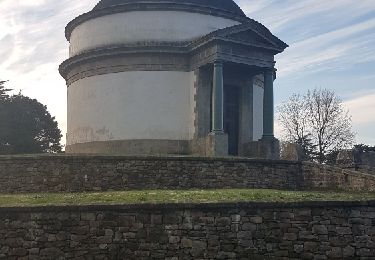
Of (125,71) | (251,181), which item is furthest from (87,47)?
(251,181)

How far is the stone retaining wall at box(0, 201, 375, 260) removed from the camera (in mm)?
10234

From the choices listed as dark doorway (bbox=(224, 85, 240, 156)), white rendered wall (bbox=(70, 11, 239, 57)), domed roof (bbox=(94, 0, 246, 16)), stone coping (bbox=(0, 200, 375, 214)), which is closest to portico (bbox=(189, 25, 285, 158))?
dark doorway (bbox=(224, 85, 240, 156))

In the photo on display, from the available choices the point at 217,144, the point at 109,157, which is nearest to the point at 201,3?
the point at 217,144

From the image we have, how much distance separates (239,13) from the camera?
24.2 meters

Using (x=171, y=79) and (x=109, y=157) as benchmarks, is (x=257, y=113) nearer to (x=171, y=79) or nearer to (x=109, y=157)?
(x=171, y=79)

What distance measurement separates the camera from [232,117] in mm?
23250

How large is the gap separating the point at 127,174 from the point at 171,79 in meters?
7.86

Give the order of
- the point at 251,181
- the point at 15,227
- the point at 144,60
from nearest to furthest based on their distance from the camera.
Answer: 1. the point at 15,227
2. the point at 251,181
3. the point at 144,60

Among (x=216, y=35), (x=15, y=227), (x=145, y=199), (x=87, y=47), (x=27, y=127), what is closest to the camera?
(x=15, y=227)

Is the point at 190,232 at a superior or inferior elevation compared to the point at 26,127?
inferior

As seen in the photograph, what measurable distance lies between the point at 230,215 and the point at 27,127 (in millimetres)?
28850

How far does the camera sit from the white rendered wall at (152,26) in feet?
73.9

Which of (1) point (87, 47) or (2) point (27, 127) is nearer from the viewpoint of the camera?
(1) point (87, 47)

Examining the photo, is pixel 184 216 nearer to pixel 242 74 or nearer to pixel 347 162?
pixel 347 162
